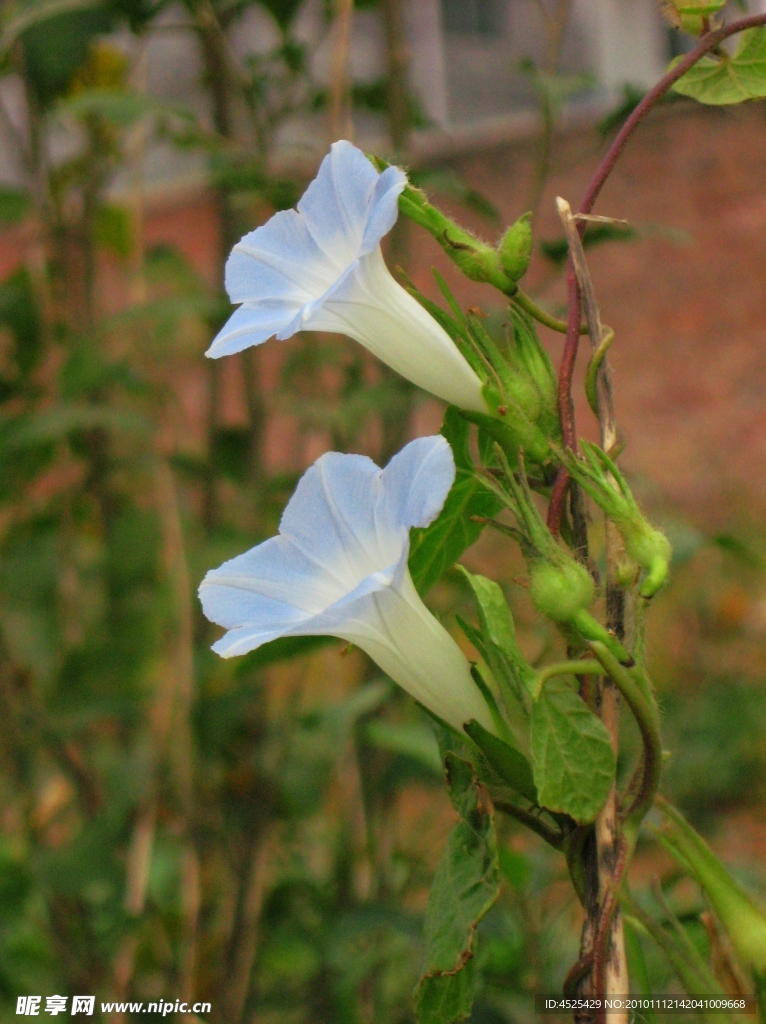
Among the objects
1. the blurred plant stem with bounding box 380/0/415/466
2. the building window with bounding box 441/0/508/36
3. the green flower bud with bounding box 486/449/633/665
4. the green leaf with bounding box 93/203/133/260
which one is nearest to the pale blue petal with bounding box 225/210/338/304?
the green flower bud with bounding box 486/449/633/665

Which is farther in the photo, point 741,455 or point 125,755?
point 741,455

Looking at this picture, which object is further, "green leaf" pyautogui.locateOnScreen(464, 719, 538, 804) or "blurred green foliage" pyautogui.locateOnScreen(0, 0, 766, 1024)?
"blurred green foliage" pyautogui.locateOnScreen(0, 0, 766, 1024)

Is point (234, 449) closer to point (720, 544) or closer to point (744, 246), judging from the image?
point (720, 544)

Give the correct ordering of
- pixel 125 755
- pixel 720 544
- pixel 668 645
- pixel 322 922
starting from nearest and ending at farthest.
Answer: pixel 720 544
pixel 322 922
pixel 125 755
pixel 668 645

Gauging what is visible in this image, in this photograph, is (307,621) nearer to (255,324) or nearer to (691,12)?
(255,324)

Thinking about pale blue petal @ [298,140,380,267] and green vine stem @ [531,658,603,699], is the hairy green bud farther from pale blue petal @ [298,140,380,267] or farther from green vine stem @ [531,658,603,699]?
pale blue petal @ [298,140,380,267]

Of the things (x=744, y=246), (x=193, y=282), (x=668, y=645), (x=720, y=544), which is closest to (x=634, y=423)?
(x=744, y=246)
